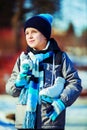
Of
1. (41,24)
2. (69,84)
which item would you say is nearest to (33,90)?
(69,84)

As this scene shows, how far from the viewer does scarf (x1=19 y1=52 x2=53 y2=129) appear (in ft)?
6.69

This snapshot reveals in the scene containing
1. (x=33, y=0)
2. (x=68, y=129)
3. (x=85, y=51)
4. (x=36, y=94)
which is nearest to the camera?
(x=36, y=94)

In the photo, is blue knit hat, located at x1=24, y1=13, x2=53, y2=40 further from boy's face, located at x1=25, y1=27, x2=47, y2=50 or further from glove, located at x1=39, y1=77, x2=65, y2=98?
glove, located at x1=39, y1=77, x2=65, y2=98

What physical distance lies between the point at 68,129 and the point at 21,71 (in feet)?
5.87

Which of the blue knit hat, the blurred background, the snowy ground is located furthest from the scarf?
the blurred background

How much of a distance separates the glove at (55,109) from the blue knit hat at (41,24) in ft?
1.23

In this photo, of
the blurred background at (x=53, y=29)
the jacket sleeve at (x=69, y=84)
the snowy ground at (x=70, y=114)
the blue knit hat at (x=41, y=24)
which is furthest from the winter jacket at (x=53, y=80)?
the blurred background at (x=53, y=29)

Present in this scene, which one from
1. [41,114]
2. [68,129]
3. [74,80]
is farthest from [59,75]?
[68,129]

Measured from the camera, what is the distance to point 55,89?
2.05 m

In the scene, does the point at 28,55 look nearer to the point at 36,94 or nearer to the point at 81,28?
the point at 36,94

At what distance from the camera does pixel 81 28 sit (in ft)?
19.5

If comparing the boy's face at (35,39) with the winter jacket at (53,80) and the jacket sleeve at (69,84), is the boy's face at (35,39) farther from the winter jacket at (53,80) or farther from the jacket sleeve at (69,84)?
the jacket sleeve at (69,84)

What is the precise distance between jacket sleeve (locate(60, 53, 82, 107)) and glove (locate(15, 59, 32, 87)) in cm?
19

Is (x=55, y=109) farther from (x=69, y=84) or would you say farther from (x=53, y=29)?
(x=53, y=29)
